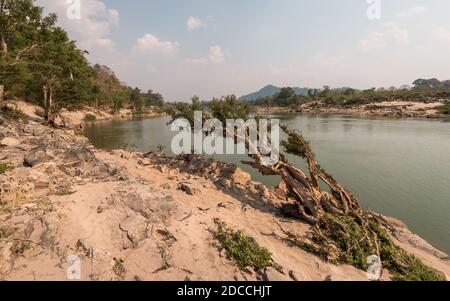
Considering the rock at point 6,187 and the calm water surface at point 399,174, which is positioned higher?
the rock at point 6,187

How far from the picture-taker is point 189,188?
1437 cm

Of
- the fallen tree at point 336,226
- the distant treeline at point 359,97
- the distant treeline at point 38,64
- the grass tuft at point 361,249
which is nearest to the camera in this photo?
the grass tuft at point 361,249

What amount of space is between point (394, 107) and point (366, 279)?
10337cm

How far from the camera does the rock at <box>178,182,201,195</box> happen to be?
14281 millimetres

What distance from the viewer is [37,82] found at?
34.9m

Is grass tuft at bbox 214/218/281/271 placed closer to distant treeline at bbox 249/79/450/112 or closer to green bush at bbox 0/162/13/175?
green bush at bbox 0/162/13/175

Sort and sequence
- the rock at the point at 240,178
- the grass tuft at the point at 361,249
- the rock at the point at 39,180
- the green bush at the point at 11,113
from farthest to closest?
the green bush at the point at 11,113, the rock at the point at 240,178, the rock at the point at 39,180, the grass tuft at the point at 361,249

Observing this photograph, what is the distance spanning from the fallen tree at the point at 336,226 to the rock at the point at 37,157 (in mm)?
11036

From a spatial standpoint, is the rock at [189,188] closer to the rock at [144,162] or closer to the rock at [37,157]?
the rock at [144,162]

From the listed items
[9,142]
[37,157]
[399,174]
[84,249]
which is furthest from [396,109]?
[84,249]

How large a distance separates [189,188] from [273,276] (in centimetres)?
763

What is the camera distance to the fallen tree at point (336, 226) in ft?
30.5

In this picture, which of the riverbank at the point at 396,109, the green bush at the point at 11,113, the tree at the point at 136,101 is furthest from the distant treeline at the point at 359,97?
the green bush at the point at 11,113
